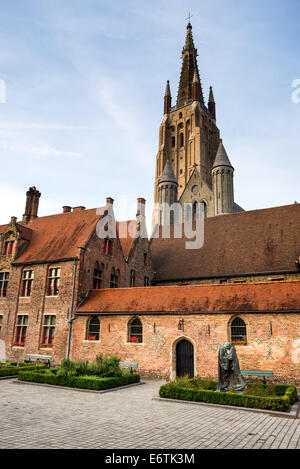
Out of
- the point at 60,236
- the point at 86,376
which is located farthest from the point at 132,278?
the point at 86,376

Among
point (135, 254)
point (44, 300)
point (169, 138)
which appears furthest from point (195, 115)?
point (44, 300)

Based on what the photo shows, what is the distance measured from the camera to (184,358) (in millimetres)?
19438

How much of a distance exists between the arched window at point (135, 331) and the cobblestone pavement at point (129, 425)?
259 inches

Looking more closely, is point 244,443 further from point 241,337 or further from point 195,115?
point 195,115

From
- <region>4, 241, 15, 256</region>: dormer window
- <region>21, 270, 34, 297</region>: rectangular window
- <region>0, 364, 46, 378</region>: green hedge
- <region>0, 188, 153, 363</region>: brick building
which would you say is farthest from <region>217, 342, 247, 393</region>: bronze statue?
<region>4, 241, 15, 256</region>: dormer window

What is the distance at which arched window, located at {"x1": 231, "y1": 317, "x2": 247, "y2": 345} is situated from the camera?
1828cm

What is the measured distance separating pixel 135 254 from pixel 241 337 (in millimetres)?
14186

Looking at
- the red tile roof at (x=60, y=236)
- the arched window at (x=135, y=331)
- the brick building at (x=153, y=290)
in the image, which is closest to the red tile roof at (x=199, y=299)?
the brick building at (x=153, y=290)

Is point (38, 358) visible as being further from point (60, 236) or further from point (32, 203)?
point (32, 203)

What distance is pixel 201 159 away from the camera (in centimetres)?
6794

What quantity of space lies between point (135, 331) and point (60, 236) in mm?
10884

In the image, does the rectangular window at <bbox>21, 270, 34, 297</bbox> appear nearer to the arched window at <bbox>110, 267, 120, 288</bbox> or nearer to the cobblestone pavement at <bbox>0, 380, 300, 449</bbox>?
the arched window at <bbox>110, 267, 120, 288</bbox>

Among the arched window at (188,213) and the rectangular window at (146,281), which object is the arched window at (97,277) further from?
the arched window at (188,213)
